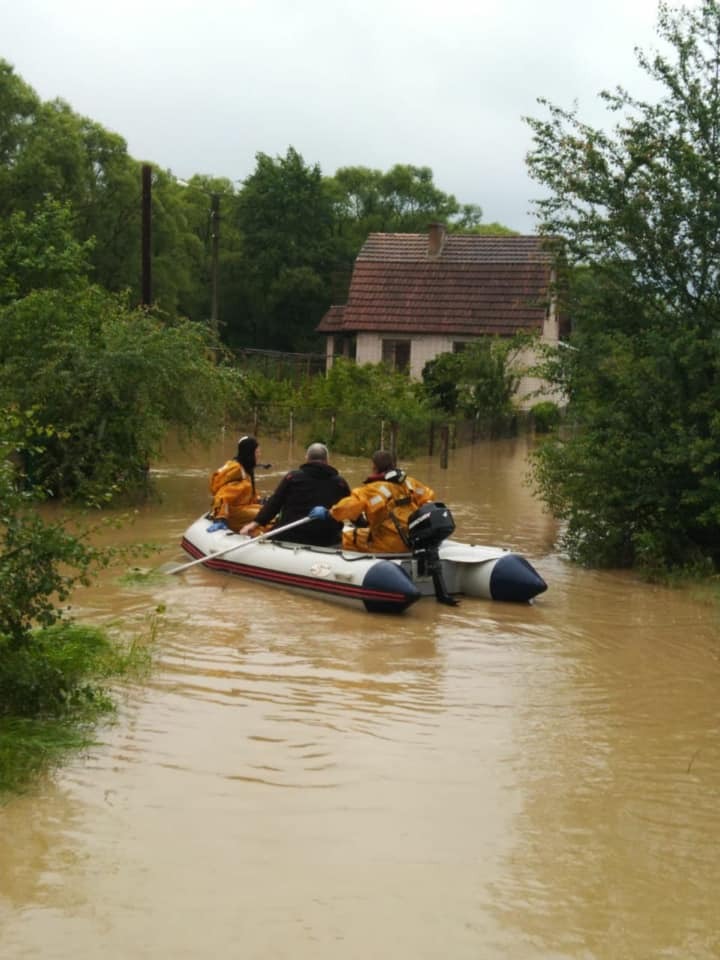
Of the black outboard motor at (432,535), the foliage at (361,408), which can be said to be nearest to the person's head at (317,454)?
the black outboard motor at (432,535)

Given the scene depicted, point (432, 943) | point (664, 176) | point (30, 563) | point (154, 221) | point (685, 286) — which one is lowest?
point (432, 943)

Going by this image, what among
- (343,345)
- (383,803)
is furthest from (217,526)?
(343,345)

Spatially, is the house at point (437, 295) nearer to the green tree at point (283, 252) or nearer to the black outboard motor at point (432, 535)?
the green tree at point (283, 252)

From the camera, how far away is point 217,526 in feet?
49.2

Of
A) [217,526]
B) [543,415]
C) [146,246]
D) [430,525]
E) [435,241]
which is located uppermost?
[435,241]

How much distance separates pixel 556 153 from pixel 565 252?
1.19 metres

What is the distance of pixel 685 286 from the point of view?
15.7 m

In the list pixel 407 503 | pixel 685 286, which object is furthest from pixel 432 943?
pixel 685 286

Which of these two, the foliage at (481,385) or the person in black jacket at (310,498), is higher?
the foliage at (481,385)

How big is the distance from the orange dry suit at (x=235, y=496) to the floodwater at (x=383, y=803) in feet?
9.94

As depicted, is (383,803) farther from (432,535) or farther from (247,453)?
(247,453)

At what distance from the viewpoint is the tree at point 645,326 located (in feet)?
48.7

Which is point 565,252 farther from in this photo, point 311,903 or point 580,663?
point 311,903

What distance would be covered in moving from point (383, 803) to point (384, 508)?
614cm
